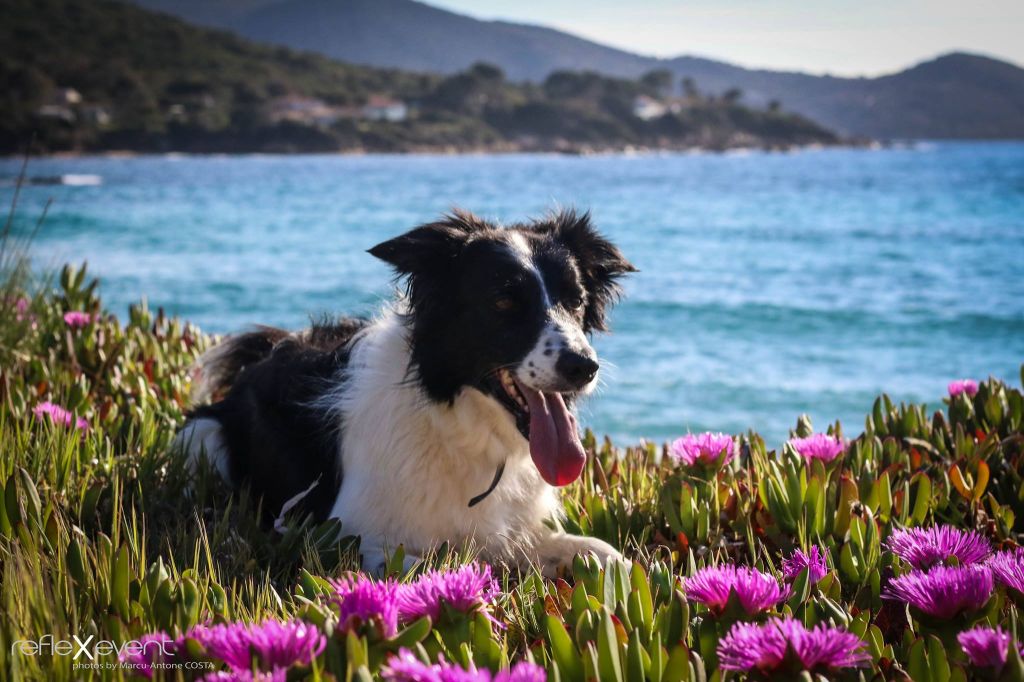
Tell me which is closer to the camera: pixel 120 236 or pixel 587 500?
pixel 587 500

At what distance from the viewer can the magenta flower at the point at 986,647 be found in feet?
5.52

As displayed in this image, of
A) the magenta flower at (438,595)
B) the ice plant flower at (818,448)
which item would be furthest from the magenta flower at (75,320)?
the magenta flower at (438,595)

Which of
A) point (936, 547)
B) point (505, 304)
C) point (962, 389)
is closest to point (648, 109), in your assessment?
point (962, 389)

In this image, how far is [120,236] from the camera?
965 inches

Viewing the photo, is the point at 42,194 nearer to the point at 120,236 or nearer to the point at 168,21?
the point at 120,236

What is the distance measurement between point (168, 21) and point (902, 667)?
397 ft

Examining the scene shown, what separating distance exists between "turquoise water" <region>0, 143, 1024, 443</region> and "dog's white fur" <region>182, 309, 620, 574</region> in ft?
1.82

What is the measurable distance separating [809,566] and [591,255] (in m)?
1.79

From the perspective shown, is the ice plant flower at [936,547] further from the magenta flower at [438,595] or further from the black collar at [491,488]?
the black collar at [491,488]

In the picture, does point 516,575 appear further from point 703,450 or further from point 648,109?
point 648,109

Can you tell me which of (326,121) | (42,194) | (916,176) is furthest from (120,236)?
(326,121)

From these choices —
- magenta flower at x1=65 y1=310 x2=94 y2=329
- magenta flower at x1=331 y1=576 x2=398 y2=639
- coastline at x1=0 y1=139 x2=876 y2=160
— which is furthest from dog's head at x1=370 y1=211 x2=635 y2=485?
coastline at x1=0 y1=139 x2=876 y2=160

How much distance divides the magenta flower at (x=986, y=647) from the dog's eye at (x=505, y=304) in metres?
2.07

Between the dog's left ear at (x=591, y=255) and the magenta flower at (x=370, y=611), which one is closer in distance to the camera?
the magenta flower at (x=370, y=611)
